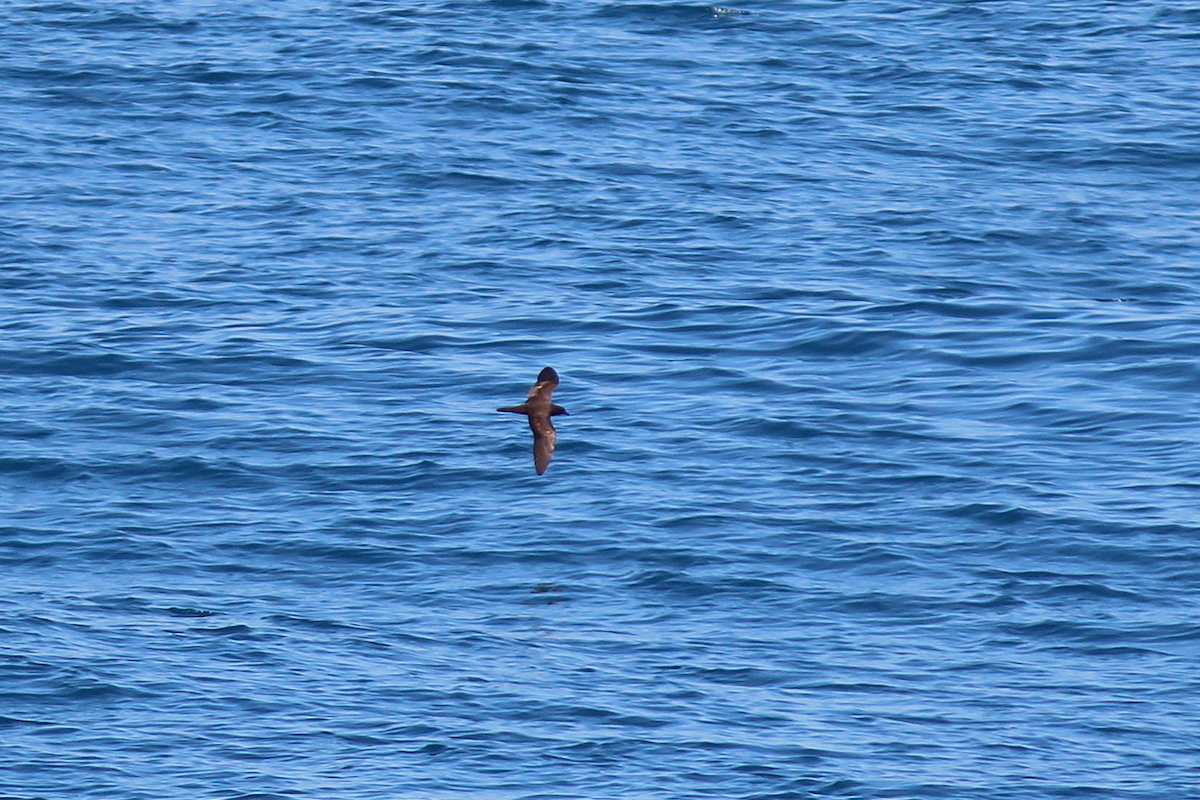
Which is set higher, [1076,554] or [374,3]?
[374,3]

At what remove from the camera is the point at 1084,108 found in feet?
111

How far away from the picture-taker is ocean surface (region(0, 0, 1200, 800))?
18.8m

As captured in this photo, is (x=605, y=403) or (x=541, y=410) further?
(x=605, y=403)


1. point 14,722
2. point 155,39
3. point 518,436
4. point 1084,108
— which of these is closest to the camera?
point 14,722

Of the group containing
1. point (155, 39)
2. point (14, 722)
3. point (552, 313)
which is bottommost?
point (14, 722)

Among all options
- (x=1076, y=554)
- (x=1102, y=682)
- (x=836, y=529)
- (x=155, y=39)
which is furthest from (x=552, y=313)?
(x=155, y=39)

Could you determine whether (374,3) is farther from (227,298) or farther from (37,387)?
(37,387)

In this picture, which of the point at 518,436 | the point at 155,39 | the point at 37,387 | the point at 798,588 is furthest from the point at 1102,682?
the point at 155,39

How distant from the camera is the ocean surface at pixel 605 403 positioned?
61.8 ft

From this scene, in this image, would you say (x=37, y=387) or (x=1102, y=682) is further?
(x=37, y=387)

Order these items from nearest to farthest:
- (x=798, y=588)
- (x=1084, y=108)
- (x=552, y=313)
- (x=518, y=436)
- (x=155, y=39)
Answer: (x=798, y=588), (x=518, y=436), (x=552, y=313), (x=1084, y=108), (x=155, y=39)

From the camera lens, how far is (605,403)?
24.9 metres

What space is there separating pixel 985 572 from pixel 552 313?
309 inches

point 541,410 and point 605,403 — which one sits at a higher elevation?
point 541,410
